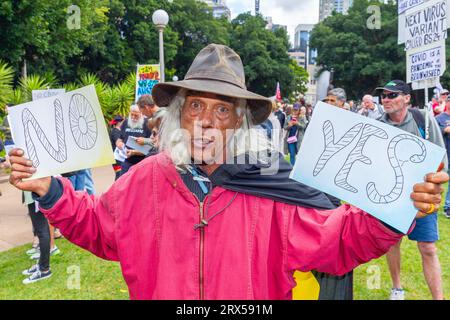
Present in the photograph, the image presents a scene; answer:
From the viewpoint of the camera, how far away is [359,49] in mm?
40562

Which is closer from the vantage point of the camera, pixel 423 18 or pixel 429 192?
pixel 429 192

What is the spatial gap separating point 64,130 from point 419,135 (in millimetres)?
2991

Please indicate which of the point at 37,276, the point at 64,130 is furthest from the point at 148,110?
the point at 64,130

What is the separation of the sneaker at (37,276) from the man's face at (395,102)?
3.83 m

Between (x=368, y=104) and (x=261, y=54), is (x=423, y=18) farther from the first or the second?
(x=261, y=54)

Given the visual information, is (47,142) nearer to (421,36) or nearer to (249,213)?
(249,213)

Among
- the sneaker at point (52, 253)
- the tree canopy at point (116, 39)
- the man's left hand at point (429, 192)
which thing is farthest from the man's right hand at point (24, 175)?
the tree canopy at point (116, 39)

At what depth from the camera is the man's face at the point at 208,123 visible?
6.11ft

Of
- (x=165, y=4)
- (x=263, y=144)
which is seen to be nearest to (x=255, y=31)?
(x=165, y=4)

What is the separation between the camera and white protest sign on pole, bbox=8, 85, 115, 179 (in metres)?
1.85

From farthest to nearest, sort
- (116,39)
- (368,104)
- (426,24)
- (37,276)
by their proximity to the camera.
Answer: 1. (116,39)
2. (368,104)
3. (37,276)
4. (426,24)

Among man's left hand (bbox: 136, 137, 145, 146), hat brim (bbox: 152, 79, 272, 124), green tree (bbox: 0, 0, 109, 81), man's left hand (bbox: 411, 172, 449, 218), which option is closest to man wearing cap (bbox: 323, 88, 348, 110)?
man's left hand (bbox: 136, 137, 145, 146)

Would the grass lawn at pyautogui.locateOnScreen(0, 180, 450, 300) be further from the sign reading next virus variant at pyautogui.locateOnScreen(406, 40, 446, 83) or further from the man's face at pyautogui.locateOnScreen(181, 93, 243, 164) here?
the man's face at pyautogui.locateOnScreen(181, 93, 243, 164)

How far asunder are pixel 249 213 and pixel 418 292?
3253 mm
